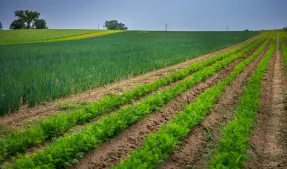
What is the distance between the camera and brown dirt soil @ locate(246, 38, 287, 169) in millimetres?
5914

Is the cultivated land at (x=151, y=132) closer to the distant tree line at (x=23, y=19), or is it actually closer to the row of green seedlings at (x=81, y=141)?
the row of green seedlings at (x=81, y=141)

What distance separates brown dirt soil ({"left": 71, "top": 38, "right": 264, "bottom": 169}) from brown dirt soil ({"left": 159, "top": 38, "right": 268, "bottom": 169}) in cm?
99

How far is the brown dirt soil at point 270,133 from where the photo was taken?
233 inches

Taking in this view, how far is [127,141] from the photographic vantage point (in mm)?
6500

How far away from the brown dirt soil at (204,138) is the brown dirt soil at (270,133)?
918 millimetres

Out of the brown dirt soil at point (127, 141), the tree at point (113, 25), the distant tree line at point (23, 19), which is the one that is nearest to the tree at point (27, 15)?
the distant tree line at point (23, 19)

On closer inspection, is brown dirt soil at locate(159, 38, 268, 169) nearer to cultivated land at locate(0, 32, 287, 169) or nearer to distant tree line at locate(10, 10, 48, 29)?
cultivated land at locate(0, 32, 287, 169)

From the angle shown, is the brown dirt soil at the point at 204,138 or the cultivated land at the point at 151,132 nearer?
the cultivated land at the point at 151,132

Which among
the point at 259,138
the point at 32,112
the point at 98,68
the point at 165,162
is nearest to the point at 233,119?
the point at 259,138

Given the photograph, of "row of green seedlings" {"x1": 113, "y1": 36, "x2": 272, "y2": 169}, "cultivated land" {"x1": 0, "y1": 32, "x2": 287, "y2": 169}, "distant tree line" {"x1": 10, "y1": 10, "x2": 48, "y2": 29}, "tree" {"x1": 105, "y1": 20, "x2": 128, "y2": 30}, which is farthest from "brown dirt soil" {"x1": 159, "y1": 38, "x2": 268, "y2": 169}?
"tree" {"x1": 105, "y1": 20, "x2": 128, "y2": 30}

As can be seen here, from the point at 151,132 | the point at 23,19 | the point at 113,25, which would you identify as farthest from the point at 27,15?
the point at 151,132

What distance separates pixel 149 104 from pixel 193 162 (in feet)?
11.2

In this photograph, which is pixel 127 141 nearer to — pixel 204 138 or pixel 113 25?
pixel 204 138

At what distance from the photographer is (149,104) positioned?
884cm
